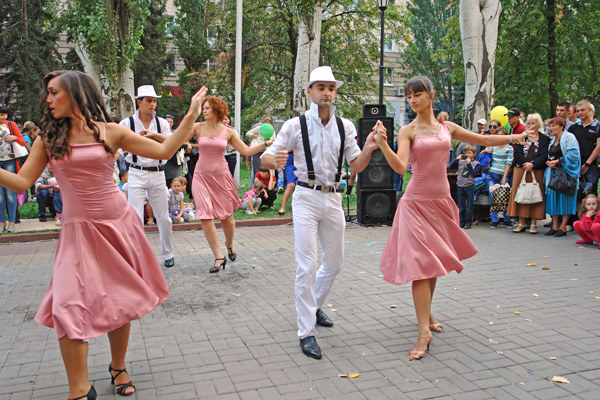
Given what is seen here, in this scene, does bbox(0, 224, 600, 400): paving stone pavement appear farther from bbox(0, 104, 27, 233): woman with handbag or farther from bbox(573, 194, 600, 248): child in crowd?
bbox(0, 104, 27, 233): woman with handbag

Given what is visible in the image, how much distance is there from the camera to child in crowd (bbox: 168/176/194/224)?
10633 mm

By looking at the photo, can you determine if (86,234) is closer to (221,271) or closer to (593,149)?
(221,271)

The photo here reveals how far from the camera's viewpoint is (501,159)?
10.5 metres

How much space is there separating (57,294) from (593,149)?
978 centimetres

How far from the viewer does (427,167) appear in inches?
172

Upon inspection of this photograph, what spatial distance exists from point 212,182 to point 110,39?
29.3 feet

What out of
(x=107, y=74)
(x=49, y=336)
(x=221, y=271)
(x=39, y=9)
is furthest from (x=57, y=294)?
(x=39, y=9)

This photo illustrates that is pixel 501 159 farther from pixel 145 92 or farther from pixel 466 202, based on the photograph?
pixel 145 92

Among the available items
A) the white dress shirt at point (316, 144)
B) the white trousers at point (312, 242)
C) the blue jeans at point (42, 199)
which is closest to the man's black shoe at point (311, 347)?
the white trousers at point (312, 242)

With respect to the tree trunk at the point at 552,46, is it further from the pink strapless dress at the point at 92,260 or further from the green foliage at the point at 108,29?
the pink strapless dress at the point at 92,260

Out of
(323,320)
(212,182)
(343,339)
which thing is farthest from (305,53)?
(343,339)

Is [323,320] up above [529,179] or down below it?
below

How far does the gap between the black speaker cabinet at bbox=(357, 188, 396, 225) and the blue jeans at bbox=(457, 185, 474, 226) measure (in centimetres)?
139

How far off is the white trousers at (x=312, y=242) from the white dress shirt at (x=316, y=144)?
0.52 feet
